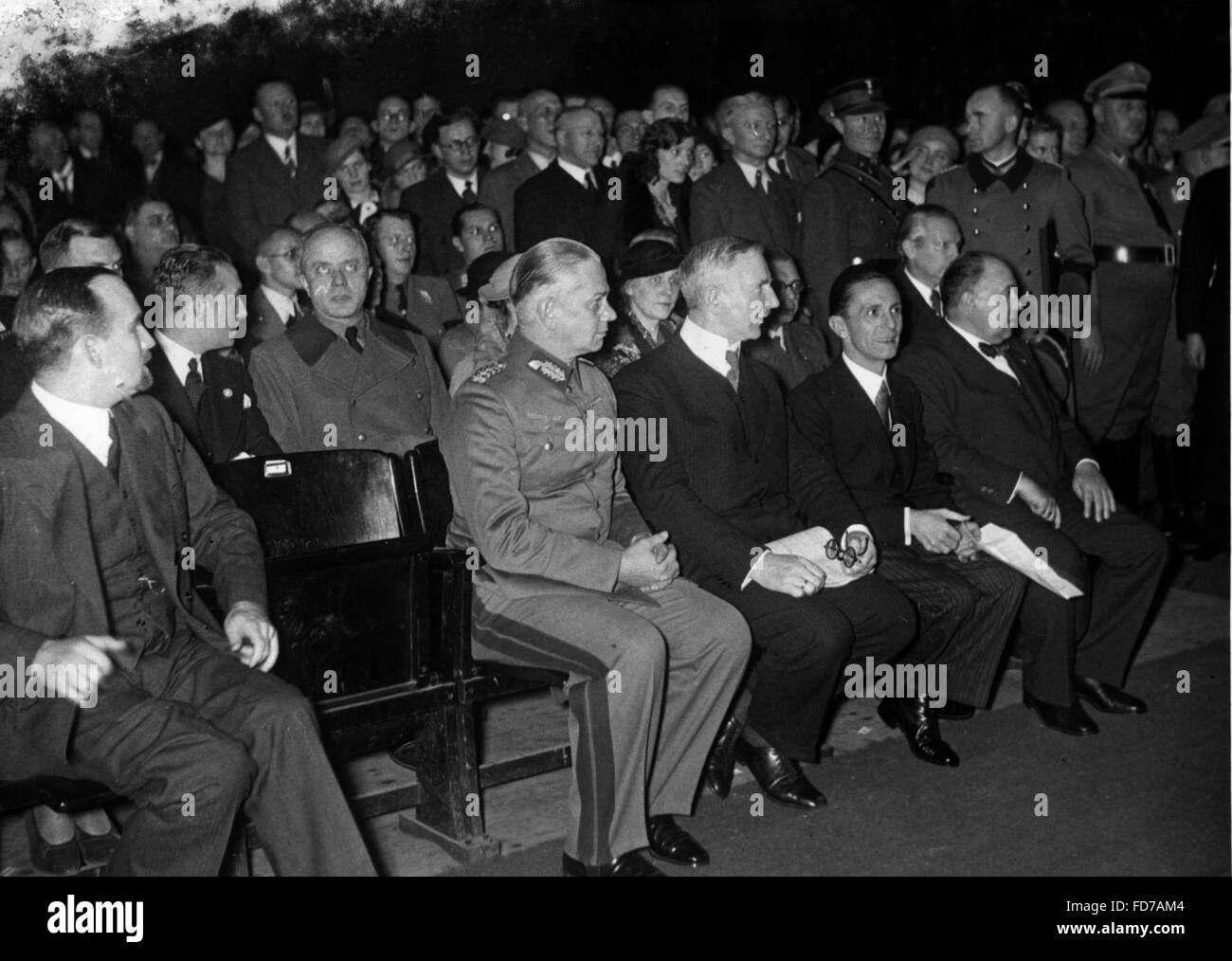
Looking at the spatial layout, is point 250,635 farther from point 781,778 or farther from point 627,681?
point 781,778

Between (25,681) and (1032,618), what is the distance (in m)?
3.22

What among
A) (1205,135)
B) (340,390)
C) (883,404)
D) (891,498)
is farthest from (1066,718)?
(1205,135)

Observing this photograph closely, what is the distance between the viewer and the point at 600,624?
11.4ft

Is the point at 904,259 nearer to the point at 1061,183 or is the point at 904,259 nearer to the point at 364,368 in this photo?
the point at 1061,183

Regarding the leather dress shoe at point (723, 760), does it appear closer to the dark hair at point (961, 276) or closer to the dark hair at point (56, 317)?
the dark hair at point (961, 276)

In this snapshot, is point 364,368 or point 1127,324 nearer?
point 364,368

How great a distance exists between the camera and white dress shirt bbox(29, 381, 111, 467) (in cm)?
301

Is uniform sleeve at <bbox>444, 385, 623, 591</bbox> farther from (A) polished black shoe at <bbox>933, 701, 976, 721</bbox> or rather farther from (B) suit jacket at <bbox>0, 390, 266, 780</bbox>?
(A) polished black shoe at <bbox>933, 701, 976, 721</bbox>

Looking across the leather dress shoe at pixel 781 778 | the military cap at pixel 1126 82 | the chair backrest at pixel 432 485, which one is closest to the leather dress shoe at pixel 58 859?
the chair backrest at pixel 432 485

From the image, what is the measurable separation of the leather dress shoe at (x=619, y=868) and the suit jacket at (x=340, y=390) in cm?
174

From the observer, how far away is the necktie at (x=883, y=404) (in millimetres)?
4555

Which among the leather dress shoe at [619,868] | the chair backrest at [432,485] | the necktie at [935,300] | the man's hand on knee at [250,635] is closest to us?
the man's hand on knee at [250,635]
